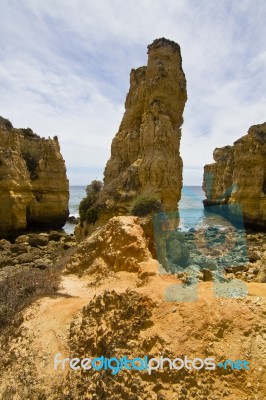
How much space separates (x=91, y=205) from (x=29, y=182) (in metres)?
13.9

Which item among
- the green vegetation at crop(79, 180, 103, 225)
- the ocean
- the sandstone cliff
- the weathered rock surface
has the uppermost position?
the sandstone cliff

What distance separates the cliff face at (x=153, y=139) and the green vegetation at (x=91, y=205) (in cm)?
93

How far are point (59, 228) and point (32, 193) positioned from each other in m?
5.75

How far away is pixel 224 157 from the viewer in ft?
178

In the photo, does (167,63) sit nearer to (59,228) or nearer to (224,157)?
(59,228)

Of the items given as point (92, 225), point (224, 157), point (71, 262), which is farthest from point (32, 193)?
point (224, 157)

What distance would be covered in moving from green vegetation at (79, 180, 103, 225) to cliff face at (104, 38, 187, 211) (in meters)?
0.93

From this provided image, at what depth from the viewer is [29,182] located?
29469 millimetres

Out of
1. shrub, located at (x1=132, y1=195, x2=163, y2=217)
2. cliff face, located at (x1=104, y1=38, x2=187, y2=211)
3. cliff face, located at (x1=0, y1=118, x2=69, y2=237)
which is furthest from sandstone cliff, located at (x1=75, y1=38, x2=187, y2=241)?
cliff face, located at (x1=0, y1=118, x2=69, y2=237)

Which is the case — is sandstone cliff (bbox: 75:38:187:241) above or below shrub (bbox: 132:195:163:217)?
above

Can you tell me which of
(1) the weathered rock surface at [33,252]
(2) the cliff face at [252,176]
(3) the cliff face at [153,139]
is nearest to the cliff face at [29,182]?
(1) the weathered rock surface at [33,252]

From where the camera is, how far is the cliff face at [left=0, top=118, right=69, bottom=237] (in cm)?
2602

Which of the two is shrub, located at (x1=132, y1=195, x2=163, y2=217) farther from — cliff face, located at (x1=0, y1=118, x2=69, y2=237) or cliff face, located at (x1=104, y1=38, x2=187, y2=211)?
cliff face, located at (x1=0, y1=118, x2=69, y2=237)

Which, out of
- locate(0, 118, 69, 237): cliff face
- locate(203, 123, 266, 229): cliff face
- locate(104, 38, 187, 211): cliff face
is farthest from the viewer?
locate(203, 123, 266, 229): cliff face
